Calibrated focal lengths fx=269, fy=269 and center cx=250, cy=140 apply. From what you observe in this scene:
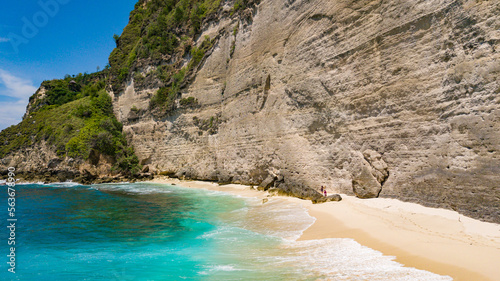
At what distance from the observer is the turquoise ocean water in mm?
5645

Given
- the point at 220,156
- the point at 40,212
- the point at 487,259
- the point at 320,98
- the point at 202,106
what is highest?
the point at 202,106

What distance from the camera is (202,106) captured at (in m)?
27.9

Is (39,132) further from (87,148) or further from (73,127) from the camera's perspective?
(87,148)

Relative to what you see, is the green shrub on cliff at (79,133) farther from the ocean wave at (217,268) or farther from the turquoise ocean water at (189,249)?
the ocean wave at (217,268)

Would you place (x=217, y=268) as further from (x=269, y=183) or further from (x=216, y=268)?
(x=269, y=183)

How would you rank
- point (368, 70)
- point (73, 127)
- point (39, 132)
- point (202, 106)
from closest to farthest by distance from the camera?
1. point (368, 70)
2. point (202, 106)
3. point (73, 127)
4. point (39, 132)

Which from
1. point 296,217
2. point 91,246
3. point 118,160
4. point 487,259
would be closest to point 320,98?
point 296,217

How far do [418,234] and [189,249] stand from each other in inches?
247

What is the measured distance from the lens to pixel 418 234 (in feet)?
22.7

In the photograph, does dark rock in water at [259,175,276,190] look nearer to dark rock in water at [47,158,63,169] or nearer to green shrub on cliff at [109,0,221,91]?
green shrub on cliff at [109,0,221,91]

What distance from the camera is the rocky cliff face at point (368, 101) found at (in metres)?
8.21

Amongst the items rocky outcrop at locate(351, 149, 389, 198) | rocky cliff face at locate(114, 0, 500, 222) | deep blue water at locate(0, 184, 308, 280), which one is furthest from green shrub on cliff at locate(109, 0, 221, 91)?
rocky outcrop at locate(351, 149, 389, 198)

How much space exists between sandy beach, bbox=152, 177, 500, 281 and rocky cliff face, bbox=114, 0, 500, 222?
0.86 meters

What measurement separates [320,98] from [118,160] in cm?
2974
